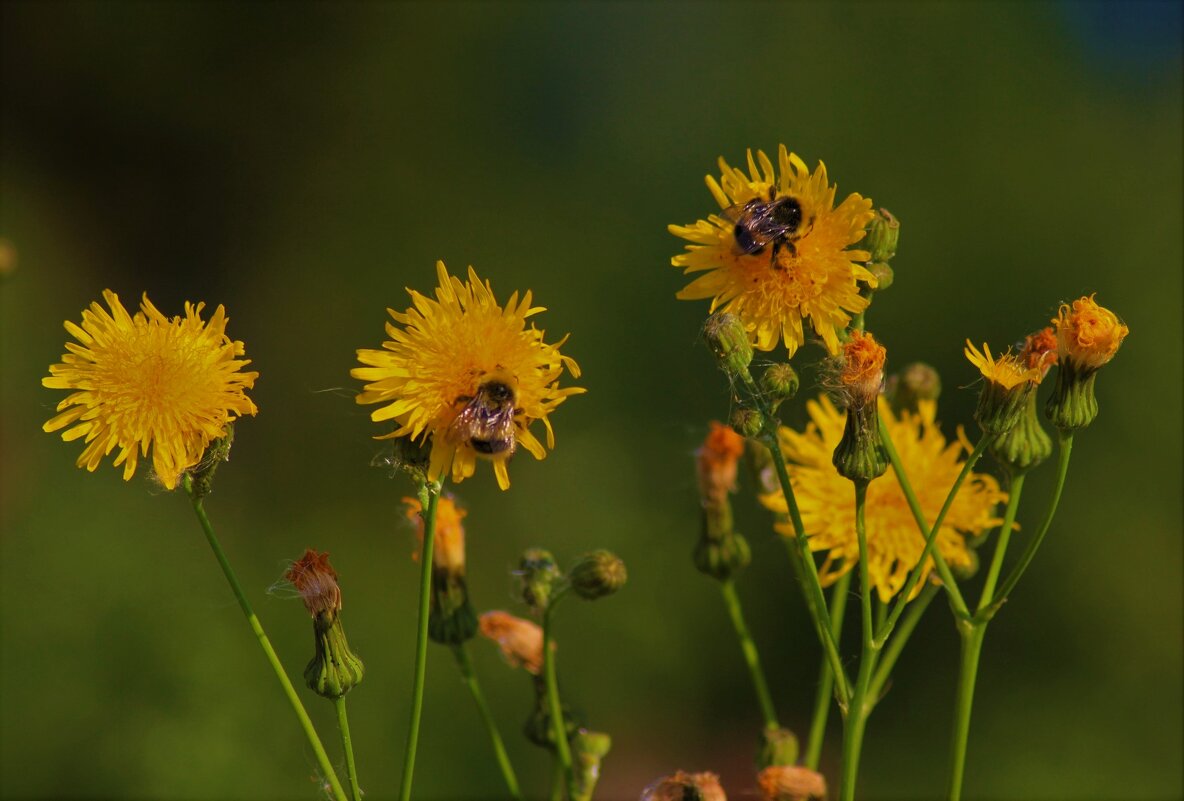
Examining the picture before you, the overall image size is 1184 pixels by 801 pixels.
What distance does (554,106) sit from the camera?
15.3ft

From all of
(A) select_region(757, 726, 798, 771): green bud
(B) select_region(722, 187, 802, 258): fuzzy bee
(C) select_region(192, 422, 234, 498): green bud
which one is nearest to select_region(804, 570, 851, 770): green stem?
(A) select_region(757, 726, 798, 771): green bud

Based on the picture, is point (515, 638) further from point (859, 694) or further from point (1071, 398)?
point (1071, 398)

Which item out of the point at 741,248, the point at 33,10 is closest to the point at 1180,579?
the point at 741,248

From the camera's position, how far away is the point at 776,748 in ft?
4.12

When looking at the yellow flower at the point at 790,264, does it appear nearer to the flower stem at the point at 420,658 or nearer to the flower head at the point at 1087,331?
the flower head at the point at 1087,331

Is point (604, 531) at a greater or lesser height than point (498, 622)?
greater

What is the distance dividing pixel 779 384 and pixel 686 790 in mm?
381

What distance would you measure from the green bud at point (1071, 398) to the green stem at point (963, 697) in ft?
0.67

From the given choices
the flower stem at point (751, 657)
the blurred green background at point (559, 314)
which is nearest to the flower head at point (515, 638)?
the flower stem at point (751, 657)

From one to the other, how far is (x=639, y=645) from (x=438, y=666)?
58cm

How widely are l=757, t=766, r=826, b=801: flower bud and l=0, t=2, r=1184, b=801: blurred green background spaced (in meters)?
1.71

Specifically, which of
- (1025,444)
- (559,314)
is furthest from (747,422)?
(559,314)

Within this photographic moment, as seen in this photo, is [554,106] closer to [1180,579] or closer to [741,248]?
[1180,579]

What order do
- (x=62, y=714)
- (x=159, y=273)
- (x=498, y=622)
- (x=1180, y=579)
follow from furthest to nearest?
(x=159, y=273)
(x=1180, y=579)
(x=62, y=714)
(x=498, y=622)
